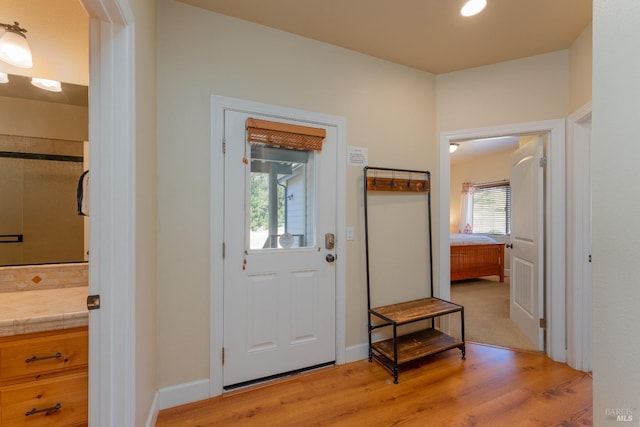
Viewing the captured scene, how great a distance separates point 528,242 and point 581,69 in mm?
1517

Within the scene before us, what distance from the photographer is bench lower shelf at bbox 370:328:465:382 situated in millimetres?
2162

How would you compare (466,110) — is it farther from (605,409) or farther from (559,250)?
(605,409)

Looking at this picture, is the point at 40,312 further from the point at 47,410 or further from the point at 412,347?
the point at 412,347

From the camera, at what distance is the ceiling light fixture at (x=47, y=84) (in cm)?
164

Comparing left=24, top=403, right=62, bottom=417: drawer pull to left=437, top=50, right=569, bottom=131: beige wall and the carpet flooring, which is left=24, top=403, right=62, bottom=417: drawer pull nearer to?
the carpet flooring

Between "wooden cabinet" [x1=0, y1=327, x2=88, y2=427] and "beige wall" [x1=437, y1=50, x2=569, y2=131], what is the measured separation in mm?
3105

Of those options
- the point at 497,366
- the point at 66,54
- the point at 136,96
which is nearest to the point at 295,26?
the point at 136,96

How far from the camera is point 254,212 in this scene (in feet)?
6.73

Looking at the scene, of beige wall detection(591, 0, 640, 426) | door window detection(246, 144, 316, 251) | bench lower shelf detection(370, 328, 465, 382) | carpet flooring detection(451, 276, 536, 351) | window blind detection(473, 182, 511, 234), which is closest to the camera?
beige wall detection(591, 0, 640, 426)

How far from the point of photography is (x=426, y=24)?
2.03 meters

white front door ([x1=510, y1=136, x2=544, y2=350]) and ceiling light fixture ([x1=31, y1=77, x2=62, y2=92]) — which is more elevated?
ceiling light fixture ([x1=31, y1=77, x2=62, y2=92])

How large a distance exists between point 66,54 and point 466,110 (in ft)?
10.1

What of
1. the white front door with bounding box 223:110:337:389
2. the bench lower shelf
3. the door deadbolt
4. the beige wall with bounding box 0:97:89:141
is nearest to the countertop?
the white front door with bounding box 223:110:337:389

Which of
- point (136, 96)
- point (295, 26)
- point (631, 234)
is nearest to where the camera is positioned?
point (631, 234)
